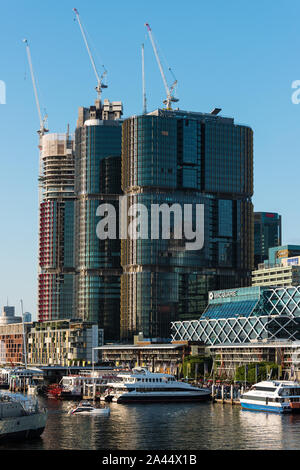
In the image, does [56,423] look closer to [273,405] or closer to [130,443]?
[130,443]

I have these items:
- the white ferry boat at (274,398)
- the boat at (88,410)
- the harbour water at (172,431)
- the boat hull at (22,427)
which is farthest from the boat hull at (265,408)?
the boat hull at (22,427)

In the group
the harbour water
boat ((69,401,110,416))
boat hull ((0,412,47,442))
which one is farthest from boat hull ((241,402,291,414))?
boat hull ((0,412,47,442))

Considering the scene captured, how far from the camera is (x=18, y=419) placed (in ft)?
474

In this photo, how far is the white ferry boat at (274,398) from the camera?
7490 inches

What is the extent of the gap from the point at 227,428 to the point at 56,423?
3708 cm

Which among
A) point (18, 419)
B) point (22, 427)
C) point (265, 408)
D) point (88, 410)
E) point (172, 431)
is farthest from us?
point (88, 410)

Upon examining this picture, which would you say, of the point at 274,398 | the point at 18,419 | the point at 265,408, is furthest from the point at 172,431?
the point at 274,398

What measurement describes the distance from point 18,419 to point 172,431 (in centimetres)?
2997

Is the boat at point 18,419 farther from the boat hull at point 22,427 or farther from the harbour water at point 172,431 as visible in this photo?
the harbour water at point 172,431

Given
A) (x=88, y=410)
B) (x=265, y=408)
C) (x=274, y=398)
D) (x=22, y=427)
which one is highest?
(x=22, y=427)

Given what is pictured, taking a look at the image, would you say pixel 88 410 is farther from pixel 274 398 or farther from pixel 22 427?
pixel 22 427

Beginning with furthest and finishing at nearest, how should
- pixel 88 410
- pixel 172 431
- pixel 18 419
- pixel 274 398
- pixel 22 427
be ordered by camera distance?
1. pixel 88 410
2. pixel 274 398
3. pixel 172 431
4. pixel 22 427
5. pixel 18 419

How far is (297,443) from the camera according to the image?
5536 inches
